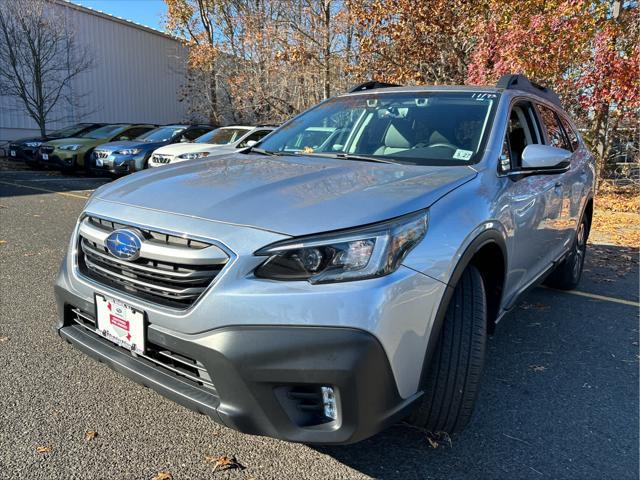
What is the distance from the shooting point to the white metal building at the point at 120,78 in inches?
795

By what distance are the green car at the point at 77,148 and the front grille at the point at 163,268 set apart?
39.4ft

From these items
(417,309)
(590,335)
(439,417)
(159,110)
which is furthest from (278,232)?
(159,110)

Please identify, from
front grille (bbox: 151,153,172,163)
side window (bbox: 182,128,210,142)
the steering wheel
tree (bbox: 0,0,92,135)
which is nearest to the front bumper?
the steering wheel

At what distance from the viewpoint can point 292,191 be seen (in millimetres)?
2232

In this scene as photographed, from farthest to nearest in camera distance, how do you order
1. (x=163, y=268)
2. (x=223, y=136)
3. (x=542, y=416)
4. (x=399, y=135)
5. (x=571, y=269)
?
(x=223, y=136) → (x=571, y=269) → (x=399, y=135) → (x=542, y=416) → (x=163, y=268)

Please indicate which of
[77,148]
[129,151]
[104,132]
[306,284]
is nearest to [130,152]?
[129,151]

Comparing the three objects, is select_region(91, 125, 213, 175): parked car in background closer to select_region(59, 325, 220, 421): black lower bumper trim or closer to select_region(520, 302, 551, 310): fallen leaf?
select_region(520, 302, 551, 310): fallen leaf

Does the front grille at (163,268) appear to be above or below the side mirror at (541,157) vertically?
below

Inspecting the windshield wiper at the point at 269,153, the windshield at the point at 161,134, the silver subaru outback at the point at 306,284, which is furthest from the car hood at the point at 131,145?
the silver subaru outback at the point at 306,284

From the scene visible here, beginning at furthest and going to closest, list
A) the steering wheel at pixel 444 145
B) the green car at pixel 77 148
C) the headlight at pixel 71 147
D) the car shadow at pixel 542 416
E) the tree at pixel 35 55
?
the tree at pixel 35 55 < the headlight at pixel 71 147 < the green car at pixel 77 148 < the steering wheel at pixel 444 145 < the car shadow at pixel 542 416

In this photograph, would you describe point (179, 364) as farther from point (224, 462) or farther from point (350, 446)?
point (350, 446)

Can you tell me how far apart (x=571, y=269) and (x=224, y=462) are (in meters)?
3.86

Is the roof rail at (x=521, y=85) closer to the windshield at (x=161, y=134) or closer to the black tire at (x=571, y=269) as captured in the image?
the black tire at (x=571, y=269)

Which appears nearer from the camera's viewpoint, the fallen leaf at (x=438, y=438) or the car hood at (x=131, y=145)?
the fallen leaf at (x=438, y=438)
